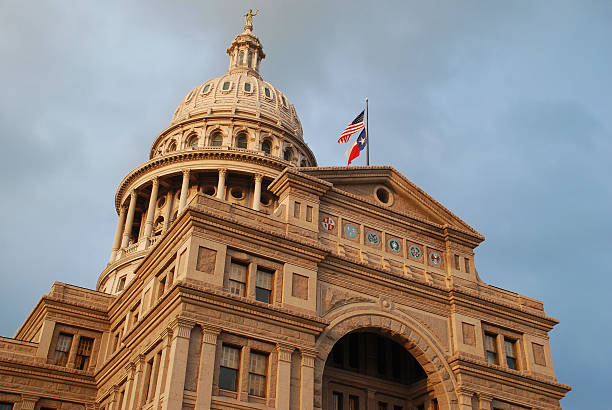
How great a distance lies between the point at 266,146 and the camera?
242ft

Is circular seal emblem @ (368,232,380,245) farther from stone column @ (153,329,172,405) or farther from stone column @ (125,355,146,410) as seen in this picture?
stone column @ (125,355,146,410)

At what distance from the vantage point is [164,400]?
28016 mm

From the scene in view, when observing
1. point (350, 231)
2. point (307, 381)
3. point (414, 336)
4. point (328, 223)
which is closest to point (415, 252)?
point (350, 231)

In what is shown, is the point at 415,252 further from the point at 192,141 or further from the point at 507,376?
the point at 192,141

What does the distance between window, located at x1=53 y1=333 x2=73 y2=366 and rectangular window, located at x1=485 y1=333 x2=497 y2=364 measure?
24.7 m

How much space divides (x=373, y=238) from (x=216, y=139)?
3766 centimetres

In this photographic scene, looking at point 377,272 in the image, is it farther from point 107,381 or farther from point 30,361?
point 30,361

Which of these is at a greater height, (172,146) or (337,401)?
(172,146)

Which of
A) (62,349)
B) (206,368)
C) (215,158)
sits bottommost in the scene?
(206,368)

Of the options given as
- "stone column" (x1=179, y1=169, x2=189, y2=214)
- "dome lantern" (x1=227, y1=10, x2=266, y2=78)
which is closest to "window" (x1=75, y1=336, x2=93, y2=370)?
"stone column" (x1=179, y1=169, x2=189, y2=214)

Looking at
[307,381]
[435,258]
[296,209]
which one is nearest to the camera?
[307,381]

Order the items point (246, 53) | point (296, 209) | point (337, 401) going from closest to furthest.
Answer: point (296, 209), point (337, 401), point (246, 53)

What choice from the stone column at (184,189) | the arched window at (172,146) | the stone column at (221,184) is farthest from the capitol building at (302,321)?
the arched window at (172,146)

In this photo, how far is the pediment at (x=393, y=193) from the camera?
3972 centimetres
